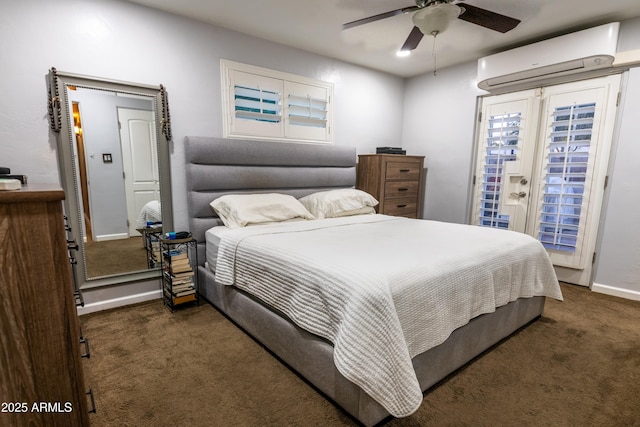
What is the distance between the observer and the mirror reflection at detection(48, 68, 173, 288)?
94.7 inches

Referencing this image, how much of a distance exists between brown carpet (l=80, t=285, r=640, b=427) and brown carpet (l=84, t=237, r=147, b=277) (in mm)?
397

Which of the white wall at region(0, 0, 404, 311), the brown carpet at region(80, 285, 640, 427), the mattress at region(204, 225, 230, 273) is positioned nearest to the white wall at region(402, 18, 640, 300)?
the brown carpet at region(80, 285, 640, 427)

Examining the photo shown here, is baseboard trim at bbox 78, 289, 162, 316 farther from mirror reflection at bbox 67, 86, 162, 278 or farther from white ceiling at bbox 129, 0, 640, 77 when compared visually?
white ceiling at bbox 129, 0, 640, 77

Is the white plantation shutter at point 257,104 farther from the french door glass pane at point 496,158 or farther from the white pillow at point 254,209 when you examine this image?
the french door glass pane at point 496,158

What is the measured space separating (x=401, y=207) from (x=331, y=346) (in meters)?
2.92

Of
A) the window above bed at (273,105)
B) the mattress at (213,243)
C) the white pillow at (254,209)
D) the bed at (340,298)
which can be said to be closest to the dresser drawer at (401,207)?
the bed at (340,298)

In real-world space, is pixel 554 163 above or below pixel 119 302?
above

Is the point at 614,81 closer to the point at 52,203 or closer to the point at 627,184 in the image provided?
the point at 627,184

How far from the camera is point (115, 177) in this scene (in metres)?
2.67

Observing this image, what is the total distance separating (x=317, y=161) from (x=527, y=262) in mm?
2304

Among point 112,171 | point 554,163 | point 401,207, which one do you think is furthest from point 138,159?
point 554,163

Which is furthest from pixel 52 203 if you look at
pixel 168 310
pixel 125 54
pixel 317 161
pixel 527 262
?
pixel 317 161

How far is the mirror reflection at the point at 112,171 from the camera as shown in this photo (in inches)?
94.7

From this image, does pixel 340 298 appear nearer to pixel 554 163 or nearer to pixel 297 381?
pixel 297 381
